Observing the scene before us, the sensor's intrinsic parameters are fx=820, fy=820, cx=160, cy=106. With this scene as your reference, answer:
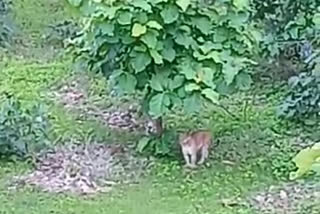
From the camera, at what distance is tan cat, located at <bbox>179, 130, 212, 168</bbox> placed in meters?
4.68

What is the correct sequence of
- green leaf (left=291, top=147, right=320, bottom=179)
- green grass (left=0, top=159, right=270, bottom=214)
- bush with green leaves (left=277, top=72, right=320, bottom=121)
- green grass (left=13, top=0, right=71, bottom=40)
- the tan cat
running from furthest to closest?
green grass (left=13, top=0, right=71, bottom=40)
bush with green leaves (left=277, top=72, right=320, bottom=121)
the tan cat
green grass (left=0, top=159, right=270, bottom=214)
green leaf (left=291, top=147, right=320, bottom=179)

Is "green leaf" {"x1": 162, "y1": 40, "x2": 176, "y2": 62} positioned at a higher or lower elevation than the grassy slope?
higher

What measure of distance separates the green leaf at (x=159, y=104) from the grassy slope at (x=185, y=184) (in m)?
0.33

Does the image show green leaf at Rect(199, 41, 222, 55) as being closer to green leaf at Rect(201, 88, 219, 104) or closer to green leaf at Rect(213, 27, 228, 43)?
green leaf at Rect(213, 27, 228, 43)

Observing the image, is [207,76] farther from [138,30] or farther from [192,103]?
[138,30]

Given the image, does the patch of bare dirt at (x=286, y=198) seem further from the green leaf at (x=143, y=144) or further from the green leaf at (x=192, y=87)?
the green leaf at (x=143, y=144)

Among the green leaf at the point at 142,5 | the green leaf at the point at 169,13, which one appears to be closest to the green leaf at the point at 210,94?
the green leaf at the point at 169,13

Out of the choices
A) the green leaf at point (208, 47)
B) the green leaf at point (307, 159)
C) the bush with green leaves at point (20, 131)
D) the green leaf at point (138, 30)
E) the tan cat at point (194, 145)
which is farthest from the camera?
the bush with green leaves at point (20, 131)

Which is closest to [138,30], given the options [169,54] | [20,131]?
[169,54]

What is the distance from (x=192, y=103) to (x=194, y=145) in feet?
0.88

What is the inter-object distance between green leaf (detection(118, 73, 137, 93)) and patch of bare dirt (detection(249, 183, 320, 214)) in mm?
922

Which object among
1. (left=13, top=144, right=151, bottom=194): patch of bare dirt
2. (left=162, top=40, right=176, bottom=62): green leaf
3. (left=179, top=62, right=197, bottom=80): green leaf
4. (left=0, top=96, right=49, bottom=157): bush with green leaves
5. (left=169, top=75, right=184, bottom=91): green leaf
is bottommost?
(left=13, top=144, right=151, bottom=194): patch of bare dirt

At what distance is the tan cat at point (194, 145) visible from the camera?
184 inches

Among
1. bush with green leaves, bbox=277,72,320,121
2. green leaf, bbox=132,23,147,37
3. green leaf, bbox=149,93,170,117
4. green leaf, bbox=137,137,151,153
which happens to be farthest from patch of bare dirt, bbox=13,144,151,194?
bush with green leaves, bbox=277,72,320,121
